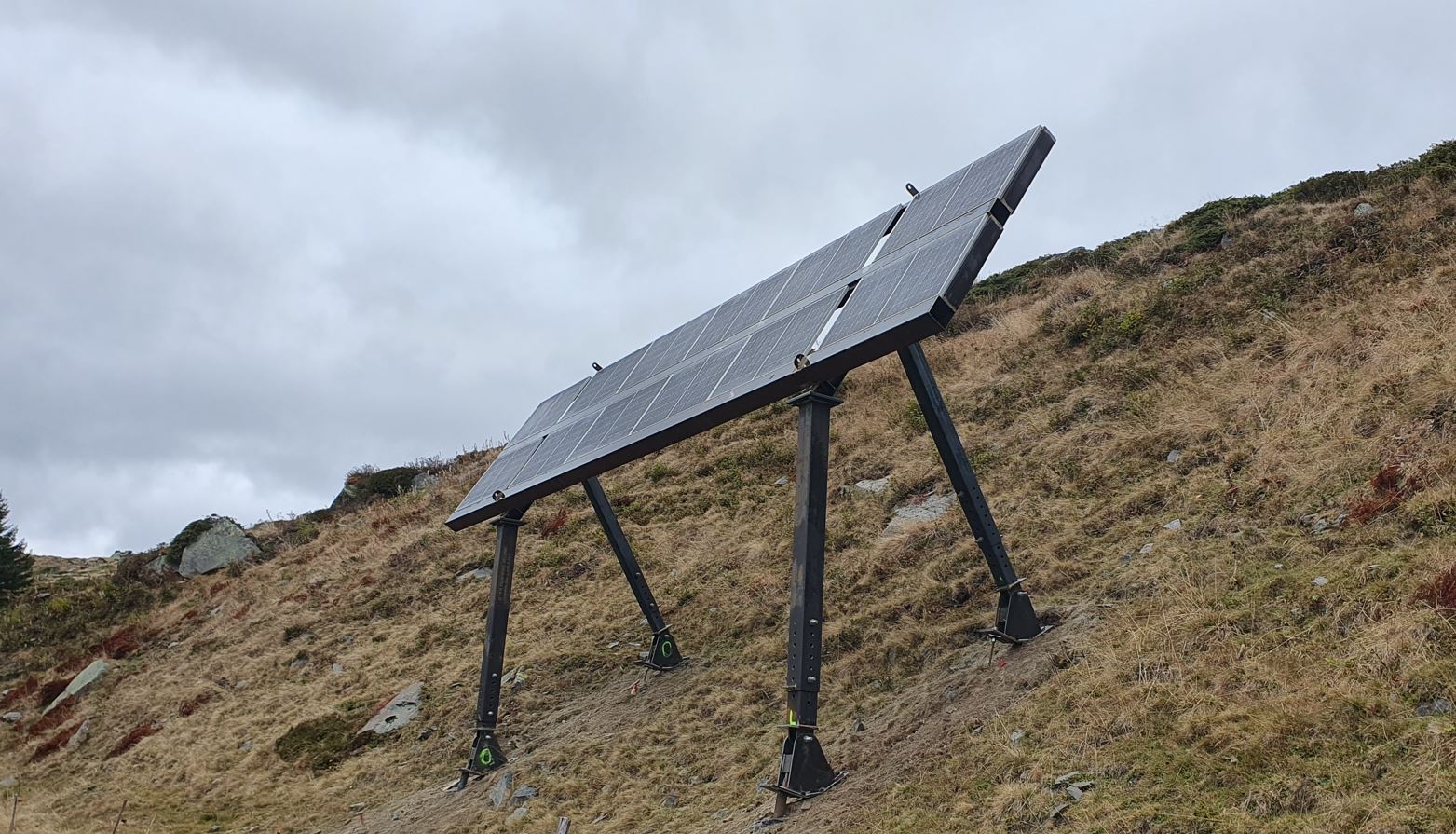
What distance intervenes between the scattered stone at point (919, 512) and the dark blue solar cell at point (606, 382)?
5075 millimetres

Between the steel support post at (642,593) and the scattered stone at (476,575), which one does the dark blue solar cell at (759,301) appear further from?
the scattered stone at (476,575)

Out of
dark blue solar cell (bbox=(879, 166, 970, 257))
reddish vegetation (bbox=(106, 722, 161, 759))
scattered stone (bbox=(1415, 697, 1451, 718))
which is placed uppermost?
dark blue solar cell (bbox=(879, 166, 970, 257))

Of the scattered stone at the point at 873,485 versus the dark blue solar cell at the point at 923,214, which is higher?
the dark blue solar cell at the point at 923,214

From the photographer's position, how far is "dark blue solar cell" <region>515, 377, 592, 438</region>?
49.8 ft

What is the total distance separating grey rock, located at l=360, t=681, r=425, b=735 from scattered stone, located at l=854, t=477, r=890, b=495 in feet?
29.0

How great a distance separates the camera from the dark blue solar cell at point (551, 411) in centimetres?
1516

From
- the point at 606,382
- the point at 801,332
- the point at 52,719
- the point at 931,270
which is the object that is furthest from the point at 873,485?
the point at 52,719

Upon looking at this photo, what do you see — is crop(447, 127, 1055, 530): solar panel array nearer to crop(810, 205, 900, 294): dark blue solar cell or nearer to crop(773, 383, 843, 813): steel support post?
crop(810, 205, 900, 294): dark blue solar cell

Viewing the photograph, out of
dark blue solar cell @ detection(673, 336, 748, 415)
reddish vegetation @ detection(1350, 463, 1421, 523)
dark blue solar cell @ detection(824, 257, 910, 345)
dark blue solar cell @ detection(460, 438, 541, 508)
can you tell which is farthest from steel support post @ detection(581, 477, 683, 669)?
reddish vegetation @ detection(1350, 463, 1421, 523)

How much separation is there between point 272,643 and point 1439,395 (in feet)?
74.0

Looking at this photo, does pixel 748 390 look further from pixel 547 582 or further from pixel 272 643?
pixel 272 643

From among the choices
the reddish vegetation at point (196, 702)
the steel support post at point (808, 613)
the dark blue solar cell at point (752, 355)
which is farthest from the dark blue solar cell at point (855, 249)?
the reddish vegetation at point (196, 702)

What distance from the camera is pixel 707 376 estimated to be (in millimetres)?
10898

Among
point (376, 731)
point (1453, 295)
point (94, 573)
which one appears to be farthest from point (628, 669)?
point (94, 573)
